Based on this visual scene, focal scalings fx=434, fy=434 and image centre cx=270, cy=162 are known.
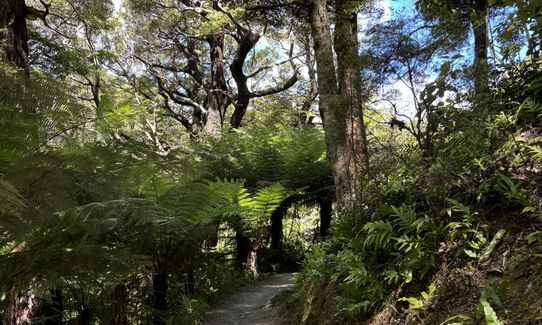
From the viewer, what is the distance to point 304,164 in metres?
8.10

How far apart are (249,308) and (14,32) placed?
14.7 feet

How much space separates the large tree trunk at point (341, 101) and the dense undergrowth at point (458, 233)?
1.69 m

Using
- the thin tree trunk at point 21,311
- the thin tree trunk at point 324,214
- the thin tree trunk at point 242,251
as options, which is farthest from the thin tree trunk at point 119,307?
the thin tree trunk at point 324,214

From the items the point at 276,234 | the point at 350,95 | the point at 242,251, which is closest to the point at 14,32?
the point at 350,95

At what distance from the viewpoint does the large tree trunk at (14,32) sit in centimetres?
501

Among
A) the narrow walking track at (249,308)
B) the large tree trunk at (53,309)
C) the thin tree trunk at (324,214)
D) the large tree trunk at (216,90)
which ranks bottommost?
the narrow walking track at (249,308)

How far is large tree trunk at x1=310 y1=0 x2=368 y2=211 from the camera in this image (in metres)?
5.36

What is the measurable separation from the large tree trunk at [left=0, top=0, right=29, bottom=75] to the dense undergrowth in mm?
4271

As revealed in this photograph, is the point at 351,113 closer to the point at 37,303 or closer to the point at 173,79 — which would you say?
the point at 37,303

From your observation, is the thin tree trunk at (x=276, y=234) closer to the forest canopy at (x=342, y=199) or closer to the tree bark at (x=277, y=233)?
the tree bark at (x=277, y=233)

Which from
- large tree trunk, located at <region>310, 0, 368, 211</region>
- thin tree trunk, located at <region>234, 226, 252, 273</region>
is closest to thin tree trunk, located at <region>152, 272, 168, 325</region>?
large tree trunk, located at <region>310, 0, 368, 211</region>

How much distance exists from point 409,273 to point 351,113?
3.24 meters

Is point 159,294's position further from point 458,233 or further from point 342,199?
point 458,233

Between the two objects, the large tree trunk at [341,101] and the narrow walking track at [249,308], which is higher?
the large tree trunk at [341,101]
